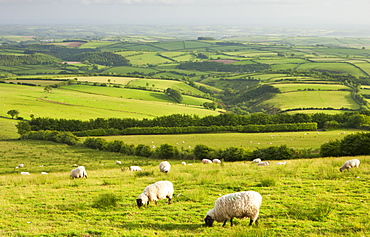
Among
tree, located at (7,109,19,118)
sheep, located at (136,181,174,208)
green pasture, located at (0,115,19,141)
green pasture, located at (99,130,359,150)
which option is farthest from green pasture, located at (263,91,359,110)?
sheep, located at (136,181,174,208)

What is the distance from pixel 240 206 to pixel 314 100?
137315 millimetres

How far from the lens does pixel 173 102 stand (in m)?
150

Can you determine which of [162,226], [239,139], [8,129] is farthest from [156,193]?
[8,129]

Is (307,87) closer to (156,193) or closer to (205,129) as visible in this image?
(205,129)

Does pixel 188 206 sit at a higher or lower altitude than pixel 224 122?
higher

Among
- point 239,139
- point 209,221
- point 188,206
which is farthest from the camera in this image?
point 239,139

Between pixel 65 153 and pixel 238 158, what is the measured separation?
32.5 m

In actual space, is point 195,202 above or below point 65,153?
above

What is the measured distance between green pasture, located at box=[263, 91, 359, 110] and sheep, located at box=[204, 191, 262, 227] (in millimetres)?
128037

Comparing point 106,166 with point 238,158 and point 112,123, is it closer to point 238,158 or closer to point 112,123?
point 238,158

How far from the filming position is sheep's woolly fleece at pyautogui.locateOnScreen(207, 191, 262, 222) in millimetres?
12289

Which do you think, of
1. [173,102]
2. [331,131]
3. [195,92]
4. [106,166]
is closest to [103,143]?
[106,166]

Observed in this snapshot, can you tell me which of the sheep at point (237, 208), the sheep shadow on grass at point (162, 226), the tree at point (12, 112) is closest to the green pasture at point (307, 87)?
the tree at point (12, 112)

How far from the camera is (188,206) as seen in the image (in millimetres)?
15828
